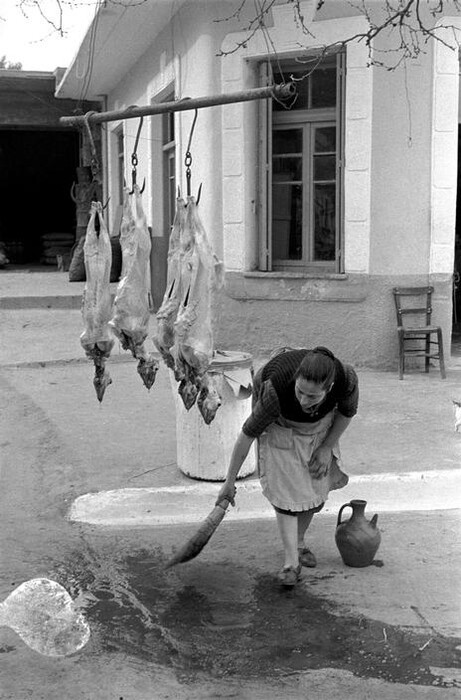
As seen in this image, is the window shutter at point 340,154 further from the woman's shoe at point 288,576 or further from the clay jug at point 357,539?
the woman's shoe at point 288,576

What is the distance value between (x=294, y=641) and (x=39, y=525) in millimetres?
2092

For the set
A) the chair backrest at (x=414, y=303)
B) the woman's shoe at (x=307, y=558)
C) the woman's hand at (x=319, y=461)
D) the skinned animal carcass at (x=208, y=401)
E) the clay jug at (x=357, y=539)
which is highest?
the chair backrest at (x=414, y=303)

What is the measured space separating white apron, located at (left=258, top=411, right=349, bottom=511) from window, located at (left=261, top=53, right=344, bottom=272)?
5.20 meters

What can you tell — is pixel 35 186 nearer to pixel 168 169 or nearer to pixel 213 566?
pixel 168 169

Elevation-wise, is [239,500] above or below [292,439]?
below

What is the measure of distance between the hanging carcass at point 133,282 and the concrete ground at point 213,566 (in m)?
1.26

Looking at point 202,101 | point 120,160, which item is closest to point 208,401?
point 202,101

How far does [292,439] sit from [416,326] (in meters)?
5.07

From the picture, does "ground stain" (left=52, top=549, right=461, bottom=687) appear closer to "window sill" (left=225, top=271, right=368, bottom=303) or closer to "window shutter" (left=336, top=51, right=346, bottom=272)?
"window sill" (left=225, top=271, right=368, bottom=303)

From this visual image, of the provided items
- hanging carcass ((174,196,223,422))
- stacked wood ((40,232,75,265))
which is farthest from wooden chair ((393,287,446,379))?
stacked wood ((40,232,75,265))

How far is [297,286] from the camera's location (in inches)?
362

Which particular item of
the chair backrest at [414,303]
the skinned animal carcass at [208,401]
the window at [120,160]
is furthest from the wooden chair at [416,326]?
the window at [120,160]

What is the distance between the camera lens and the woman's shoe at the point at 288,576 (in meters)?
4.11

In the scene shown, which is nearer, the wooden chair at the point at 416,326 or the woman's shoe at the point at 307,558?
the woman's shoe at the point at 307,558
